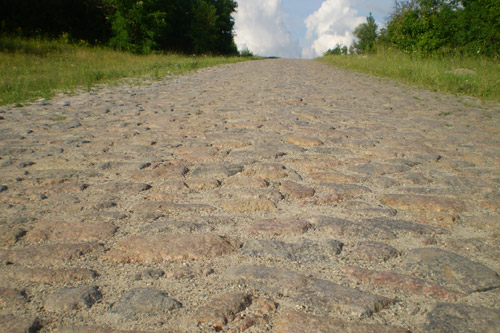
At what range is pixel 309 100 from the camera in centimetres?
757

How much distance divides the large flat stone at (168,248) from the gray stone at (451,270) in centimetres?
92

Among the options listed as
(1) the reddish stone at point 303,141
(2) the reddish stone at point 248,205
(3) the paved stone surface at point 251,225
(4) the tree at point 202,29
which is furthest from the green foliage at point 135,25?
(2) the reddish stone at point 248,205

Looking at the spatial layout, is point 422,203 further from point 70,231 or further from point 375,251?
point 70,231

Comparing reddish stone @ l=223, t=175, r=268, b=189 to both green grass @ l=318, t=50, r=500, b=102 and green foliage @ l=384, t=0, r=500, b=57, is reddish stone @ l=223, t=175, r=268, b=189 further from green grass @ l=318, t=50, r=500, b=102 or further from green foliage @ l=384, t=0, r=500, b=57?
green foliage @ l=384, t=0, r=500, b=57

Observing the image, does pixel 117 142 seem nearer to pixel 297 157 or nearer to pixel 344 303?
pixel 297 157

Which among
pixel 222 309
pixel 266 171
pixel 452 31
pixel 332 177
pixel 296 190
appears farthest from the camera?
pixel 452 31

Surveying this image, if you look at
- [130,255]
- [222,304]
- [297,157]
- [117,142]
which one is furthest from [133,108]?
[222,304]

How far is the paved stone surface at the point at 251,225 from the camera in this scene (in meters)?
1.62

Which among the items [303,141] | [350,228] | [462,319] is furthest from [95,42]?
[462,319]

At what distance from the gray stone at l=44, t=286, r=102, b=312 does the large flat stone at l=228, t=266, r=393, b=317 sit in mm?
588

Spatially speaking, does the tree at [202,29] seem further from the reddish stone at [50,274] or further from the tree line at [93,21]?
the reddish stone at [50,274]

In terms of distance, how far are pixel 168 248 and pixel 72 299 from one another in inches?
21.3

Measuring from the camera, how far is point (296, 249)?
2088 mm

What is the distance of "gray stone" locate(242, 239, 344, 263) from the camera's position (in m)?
2.02
